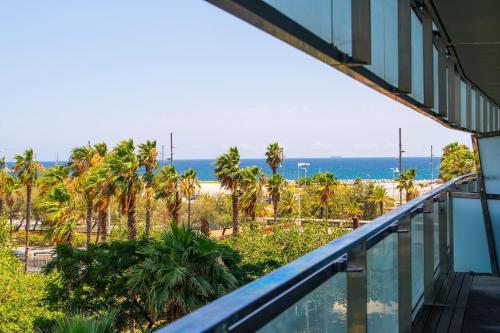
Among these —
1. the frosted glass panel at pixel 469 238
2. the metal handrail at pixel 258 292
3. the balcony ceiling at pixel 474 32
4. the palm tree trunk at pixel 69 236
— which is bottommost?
the palm tree trunk at pixel 69 236

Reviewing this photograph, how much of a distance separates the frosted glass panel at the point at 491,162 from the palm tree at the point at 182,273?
25.0ft

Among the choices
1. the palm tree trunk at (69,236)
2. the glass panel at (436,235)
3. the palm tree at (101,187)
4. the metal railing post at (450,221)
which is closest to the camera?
the glass panel at (436,235)

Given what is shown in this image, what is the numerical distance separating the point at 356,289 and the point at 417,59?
6.30 meters

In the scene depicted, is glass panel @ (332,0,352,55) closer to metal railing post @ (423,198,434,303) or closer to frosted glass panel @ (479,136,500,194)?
metal railing post @ (423,198,434,303)

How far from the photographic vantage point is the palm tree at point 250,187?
5147 cm

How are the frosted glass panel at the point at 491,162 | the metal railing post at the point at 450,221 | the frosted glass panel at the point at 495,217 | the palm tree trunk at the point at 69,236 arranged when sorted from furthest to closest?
the palm tree trunk at the point at 69,236 → the frosted glass panel at the point at 491,162 → the frosted glass panel at the point at 495,217 → the metal railing post at the point at 450,221

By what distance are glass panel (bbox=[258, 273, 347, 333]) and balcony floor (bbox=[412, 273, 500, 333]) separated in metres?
2.50

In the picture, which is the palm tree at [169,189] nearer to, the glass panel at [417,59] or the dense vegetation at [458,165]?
the dense vegetation at [458,165]

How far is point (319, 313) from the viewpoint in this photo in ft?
8.20

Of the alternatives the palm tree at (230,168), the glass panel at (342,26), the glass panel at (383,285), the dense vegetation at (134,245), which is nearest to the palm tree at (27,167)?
the dense vegetation at (134,245)

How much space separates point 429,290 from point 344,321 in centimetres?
360

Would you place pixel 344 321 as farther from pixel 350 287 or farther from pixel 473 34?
pixel 473 34

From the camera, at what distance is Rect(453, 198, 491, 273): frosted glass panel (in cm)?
880

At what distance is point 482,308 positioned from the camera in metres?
6.19
